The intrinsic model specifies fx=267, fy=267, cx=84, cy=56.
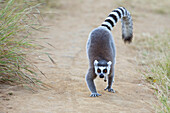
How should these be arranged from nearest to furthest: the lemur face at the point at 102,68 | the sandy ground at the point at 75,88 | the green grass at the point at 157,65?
the sandy ground at the point at 75,88 → the green grass at the point at 157,65 → the lemur face at the point at 102,68

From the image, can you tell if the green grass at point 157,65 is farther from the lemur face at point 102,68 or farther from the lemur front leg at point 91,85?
the lemur front leg at point 91,85

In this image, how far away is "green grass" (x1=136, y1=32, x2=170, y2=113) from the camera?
419 cm

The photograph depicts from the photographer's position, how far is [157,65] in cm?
602

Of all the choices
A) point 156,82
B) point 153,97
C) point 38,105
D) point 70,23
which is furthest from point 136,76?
point 70,23

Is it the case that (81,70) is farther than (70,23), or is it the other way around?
(70,23)

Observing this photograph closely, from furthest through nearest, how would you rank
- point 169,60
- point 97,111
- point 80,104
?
point 169,60 < point 80,104 < point 97,111

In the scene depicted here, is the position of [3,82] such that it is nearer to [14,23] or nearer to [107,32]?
[14,23]

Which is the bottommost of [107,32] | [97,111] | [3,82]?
[97,111]

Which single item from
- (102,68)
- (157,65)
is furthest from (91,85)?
(157,65)

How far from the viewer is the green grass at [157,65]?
419 centimetres

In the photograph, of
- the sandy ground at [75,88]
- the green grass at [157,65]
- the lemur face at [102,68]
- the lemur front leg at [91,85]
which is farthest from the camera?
the lemur front leg at [91,85]

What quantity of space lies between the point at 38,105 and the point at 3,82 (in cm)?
105

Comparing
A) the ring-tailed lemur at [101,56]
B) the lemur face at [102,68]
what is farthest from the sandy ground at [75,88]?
the lemur face at [102,68]

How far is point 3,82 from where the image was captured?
458cm
